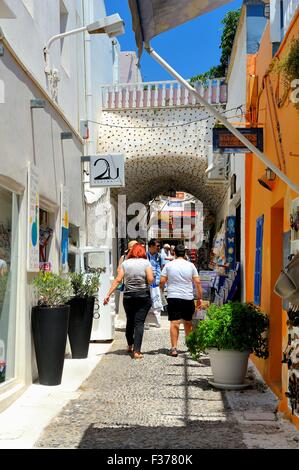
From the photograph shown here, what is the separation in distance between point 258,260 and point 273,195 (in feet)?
4.33

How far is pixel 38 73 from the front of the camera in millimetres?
7238

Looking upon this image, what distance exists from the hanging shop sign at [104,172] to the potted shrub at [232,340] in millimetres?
4444

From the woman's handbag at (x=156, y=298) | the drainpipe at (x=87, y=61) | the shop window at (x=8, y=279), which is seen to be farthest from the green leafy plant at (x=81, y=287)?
the drainpipe at (x=87, y=61)

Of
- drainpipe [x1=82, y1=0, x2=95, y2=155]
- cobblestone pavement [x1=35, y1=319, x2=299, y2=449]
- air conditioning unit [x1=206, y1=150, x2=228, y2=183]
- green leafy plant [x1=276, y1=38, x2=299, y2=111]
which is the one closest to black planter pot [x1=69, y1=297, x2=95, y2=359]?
cobblestone pavement [x1=35, y1=319, x2=299, y2=449]

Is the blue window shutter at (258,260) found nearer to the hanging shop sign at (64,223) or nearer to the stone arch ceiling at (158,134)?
the hanging shop sign at (64,223)

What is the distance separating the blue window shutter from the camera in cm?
702

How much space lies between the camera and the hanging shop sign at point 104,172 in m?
10.1

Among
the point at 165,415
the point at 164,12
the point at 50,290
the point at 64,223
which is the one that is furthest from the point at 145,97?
the point at 164,12

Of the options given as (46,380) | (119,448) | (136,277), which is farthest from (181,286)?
(119,448)

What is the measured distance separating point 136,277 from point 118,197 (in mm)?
7958

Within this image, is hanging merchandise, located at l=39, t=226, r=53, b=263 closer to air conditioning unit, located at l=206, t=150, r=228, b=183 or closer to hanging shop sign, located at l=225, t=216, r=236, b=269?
hanging shop sign, located at l=225, t=216, r=236, b=269

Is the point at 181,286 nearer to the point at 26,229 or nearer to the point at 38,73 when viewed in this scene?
the point at 26,229

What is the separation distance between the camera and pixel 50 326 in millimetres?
6238

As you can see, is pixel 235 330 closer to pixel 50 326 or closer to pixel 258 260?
pixel 258 260
